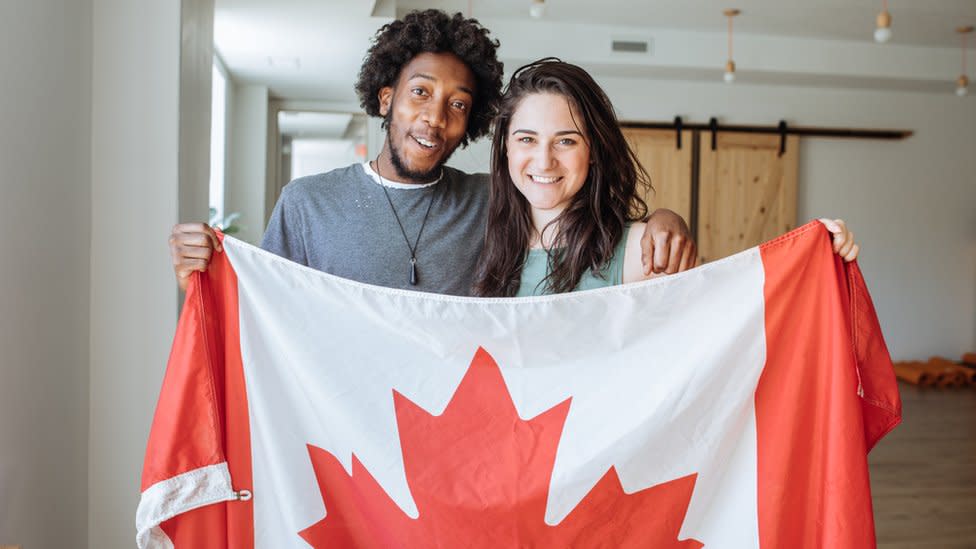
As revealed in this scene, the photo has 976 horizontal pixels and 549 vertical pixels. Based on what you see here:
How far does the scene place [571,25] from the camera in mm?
6035

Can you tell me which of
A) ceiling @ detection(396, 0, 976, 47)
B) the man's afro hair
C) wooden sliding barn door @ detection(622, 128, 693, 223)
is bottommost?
the man's afro hair

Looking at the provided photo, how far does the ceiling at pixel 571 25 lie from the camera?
487cm

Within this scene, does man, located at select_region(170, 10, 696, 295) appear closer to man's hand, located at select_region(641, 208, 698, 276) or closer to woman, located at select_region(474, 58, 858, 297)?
woman, located at select_region(474, 58, 858, 297)

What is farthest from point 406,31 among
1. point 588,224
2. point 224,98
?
point 224,98

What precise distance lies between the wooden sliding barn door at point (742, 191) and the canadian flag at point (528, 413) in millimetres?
5563

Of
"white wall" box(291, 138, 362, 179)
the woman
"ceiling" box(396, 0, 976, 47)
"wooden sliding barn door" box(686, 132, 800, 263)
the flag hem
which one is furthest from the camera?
"white wall" box(291, 138, 362, 179)

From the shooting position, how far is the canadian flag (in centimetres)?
140

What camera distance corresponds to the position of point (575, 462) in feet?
4.65

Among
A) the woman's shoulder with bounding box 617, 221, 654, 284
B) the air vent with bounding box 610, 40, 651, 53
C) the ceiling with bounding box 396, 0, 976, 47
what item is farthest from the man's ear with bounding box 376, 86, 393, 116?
the air vent with bounding box 610, 40, 651, 53

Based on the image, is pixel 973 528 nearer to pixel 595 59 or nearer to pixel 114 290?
pixel 114 290

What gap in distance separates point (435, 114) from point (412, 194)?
0.20m

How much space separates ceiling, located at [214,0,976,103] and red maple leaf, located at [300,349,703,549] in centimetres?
362

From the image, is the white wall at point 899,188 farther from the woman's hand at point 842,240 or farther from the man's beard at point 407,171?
the woman's hand at point 842,240

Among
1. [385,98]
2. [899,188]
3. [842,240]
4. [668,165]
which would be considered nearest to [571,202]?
[842,240]
